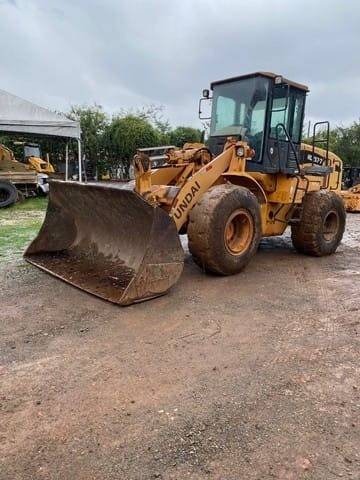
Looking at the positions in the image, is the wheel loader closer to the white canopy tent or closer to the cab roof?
the cab roof

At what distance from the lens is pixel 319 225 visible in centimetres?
608

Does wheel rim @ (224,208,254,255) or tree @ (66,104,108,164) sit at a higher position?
tree @ (66,104,108,164)

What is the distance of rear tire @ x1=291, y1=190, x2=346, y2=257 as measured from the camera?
6078mm

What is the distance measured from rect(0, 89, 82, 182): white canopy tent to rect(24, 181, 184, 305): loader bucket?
27.9 feet

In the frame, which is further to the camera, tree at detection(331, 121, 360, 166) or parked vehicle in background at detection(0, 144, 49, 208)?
tree at detection(331, 121, 360, 166)

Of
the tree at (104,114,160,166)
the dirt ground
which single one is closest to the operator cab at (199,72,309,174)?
the dirt ground

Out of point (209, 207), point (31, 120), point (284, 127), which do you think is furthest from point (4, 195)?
point (209, 207)

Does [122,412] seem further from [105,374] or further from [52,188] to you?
[52,188]

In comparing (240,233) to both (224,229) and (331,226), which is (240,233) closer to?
(224,229)

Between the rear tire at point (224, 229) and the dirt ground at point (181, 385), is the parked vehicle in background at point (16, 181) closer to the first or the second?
the dirt ground at point (181, 385)

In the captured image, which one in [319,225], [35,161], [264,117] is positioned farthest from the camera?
[35,161]

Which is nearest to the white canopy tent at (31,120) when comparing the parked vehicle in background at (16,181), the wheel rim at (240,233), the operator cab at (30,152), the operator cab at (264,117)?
the parked vehicle in background at (16,181)

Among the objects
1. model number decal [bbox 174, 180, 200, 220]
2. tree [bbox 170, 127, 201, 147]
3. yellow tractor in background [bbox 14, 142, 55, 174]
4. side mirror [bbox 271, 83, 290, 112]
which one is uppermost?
tree [bbox 170, 127, 201, 147]

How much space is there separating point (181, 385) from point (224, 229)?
235 cm
